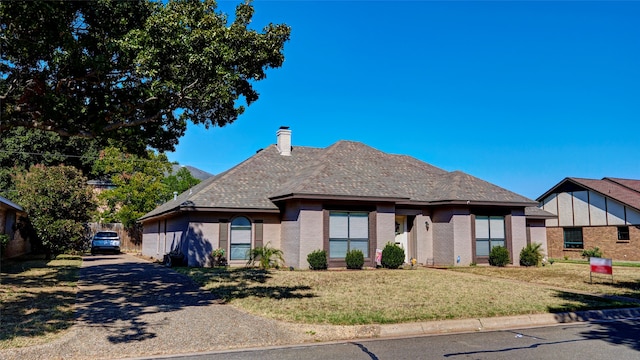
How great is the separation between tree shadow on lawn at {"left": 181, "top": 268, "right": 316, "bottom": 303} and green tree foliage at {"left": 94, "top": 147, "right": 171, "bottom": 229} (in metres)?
21.1

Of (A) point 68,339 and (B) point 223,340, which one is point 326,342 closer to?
(B) point 223,340

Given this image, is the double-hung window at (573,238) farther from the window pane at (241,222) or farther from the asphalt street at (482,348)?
the asphalt street at (482,348)

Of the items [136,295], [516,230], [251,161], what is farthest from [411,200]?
[136,295]

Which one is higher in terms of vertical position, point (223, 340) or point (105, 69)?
point (105, 69)

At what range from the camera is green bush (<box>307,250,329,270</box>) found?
1830 cm

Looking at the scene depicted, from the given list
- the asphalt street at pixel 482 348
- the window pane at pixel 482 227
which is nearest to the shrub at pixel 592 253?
the window pane at pixel 482 227

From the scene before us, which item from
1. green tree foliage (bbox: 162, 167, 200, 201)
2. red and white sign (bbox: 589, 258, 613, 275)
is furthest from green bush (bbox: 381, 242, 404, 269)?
green tree foliage (bbox: 162, 167, 200, 201)

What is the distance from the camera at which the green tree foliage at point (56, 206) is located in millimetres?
22359

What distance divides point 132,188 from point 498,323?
110ft

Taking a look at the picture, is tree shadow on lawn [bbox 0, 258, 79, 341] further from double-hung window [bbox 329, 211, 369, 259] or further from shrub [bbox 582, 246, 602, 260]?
shrub [bbox 582, 246, 602, 260]

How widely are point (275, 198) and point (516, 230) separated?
11.7 metres

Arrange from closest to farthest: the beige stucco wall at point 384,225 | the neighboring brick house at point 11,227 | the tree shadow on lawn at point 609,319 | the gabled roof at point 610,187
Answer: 1. the tree shadow on lawn at point 609,319
2. the beige stucco wall at point 384,225
3. the neighboring brick house at point 11,227
4. the gabled roof at point 610,187

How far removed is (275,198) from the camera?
20.0m

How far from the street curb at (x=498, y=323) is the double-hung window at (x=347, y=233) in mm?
10640
